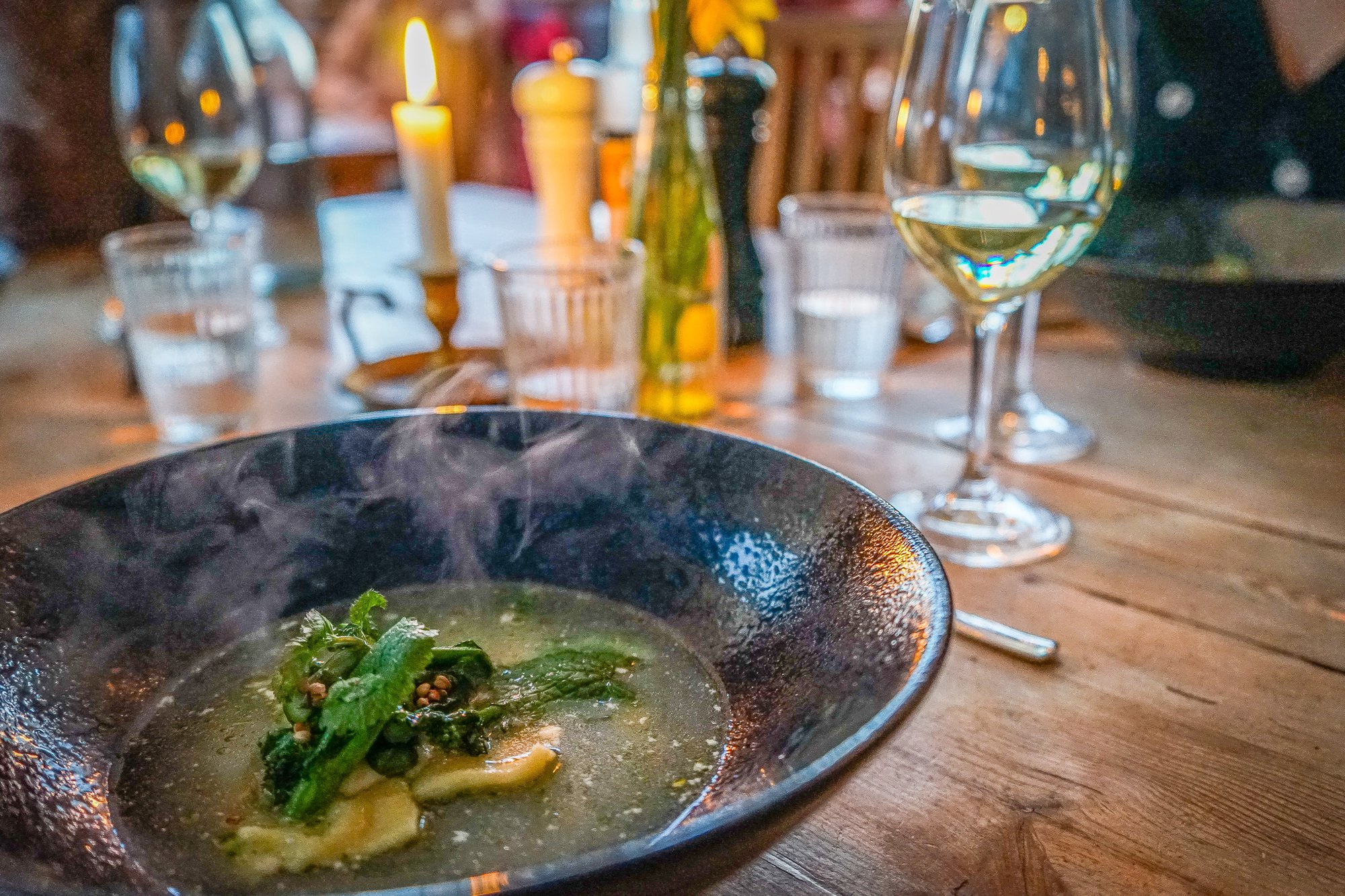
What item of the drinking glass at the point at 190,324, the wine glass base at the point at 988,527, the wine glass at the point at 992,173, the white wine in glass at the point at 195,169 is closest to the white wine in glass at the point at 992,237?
the wine glass at the point at 992,173

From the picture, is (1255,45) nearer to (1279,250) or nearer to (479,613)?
(1279,250)

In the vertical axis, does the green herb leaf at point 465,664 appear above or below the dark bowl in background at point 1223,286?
below

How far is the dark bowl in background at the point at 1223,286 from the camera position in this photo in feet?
3.18

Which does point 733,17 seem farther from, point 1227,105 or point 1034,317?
point 1227,105

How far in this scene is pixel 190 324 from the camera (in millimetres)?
1027

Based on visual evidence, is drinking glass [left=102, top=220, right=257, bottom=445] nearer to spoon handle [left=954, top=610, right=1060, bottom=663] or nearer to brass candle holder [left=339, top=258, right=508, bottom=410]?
brass candle holder [left=339, top=258, right=508, bottom=410]

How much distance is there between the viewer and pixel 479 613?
61cm

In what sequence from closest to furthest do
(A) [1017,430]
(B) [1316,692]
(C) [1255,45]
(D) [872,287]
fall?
(B) [1316,692] → (A) [1017,430] → (D) [872,287] → (C) [1255,45]

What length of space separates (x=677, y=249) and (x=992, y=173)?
308 mm

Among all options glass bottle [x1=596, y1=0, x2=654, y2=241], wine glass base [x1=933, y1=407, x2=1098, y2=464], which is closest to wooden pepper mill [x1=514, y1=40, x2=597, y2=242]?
glass bottle [x1=596, y1=0, x2=654, y2=241]

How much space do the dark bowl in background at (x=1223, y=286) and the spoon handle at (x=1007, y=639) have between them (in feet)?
1.56

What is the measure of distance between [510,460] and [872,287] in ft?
2.00

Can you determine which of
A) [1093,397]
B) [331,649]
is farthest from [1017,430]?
[331,649]

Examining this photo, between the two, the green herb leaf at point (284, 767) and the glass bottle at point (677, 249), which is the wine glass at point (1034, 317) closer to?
the glass bottle at point (677, 249)
